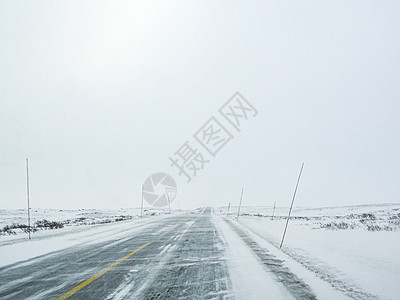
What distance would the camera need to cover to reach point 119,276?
5.06 m

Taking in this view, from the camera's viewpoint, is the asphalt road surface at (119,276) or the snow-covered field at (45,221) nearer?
the asphalt road surface at (119,276)

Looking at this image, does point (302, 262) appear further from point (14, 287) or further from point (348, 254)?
point (14, 287)

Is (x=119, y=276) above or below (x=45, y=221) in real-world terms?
below

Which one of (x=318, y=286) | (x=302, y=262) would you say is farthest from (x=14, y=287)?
(x=302, y=262)

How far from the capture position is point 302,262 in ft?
22.8

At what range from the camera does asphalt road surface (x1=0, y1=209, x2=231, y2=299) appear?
13.4ft

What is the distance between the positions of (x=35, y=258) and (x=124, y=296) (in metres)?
4.57

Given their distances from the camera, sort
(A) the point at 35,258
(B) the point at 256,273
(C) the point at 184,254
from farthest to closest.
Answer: (C) the point at 184,254 < (A) the point at 35,258 < (B) the point at 256,273

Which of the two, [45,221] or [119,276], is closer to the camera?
[119,276]

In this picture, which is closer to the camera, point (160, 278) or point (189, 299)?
point (189, 299)

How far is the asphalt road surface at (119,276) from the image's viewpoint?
408 centimetres

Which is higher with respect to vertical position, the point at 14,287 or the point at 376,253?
the point at 376,253

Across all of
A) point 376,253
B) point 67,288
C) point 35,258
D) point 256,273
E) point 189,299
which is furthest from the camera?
point 376,253

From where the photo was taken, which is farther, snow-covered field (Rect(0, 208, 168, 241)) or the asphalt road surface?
snow-covered field (Rect(0, 208, 168, 241))
